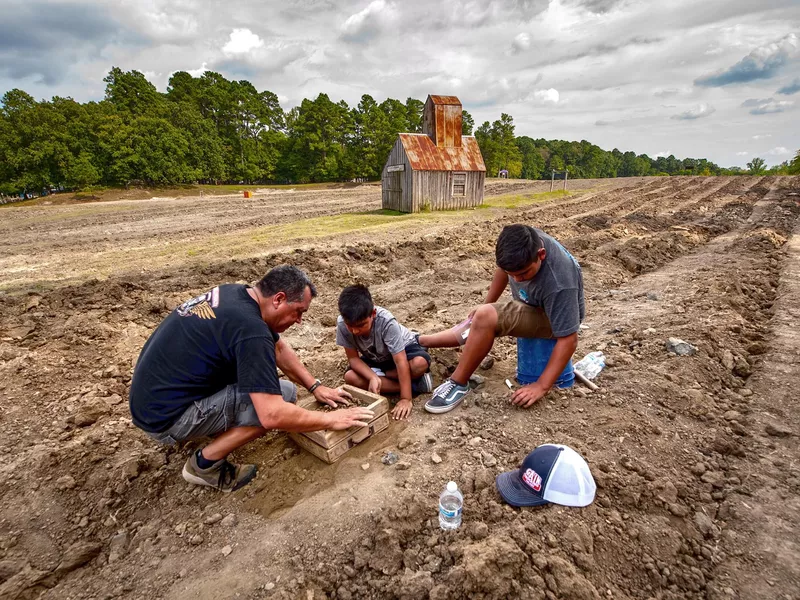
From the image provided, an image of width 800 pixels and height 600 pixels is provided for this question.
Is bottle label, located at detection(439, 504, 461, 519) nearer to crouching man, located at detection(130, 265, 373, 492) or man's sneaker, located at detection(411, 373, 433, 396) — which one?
crouching man, located at detection(130, 265, 373, 492)

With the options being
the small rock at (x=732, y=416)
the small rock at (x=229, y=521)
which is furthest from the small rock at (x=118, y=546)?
the small rock at (x=732, y=416)

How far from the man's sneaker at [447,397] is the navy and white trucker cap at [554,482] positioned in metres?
1.13

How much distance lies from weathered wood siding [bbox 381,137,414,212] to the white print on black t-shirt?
16217 millimetres

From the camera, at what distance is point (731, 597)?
6.93 ft

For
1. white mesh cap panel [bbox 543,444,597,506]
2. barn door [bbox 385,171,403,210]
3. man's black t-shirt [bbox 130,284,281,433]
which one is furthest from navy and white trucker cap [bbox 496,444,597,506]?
barn door [bbox 385,171,403,210]

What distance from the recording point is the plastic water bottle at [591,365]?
405 cm

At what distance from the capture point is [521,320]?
3.54 metres

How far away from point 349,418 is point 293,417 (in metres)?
0.50

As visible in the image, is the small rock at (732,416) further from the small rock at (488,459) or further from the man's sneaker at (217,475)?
the man's sneaker at (217,475)

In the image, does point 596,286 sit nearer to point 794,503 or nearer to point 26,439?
point 794,503

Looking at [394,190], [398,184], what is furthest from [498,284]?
[394,190]

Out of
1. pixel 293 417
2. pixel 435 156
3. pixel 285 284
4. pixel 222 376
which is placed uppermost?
pixel 435 156

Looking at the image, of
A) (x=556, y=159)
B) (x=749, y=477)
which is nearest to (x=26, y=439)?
(x=749, y=477)

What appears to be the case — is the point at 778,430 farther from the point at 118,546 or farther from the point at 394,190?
the point at 394,190
